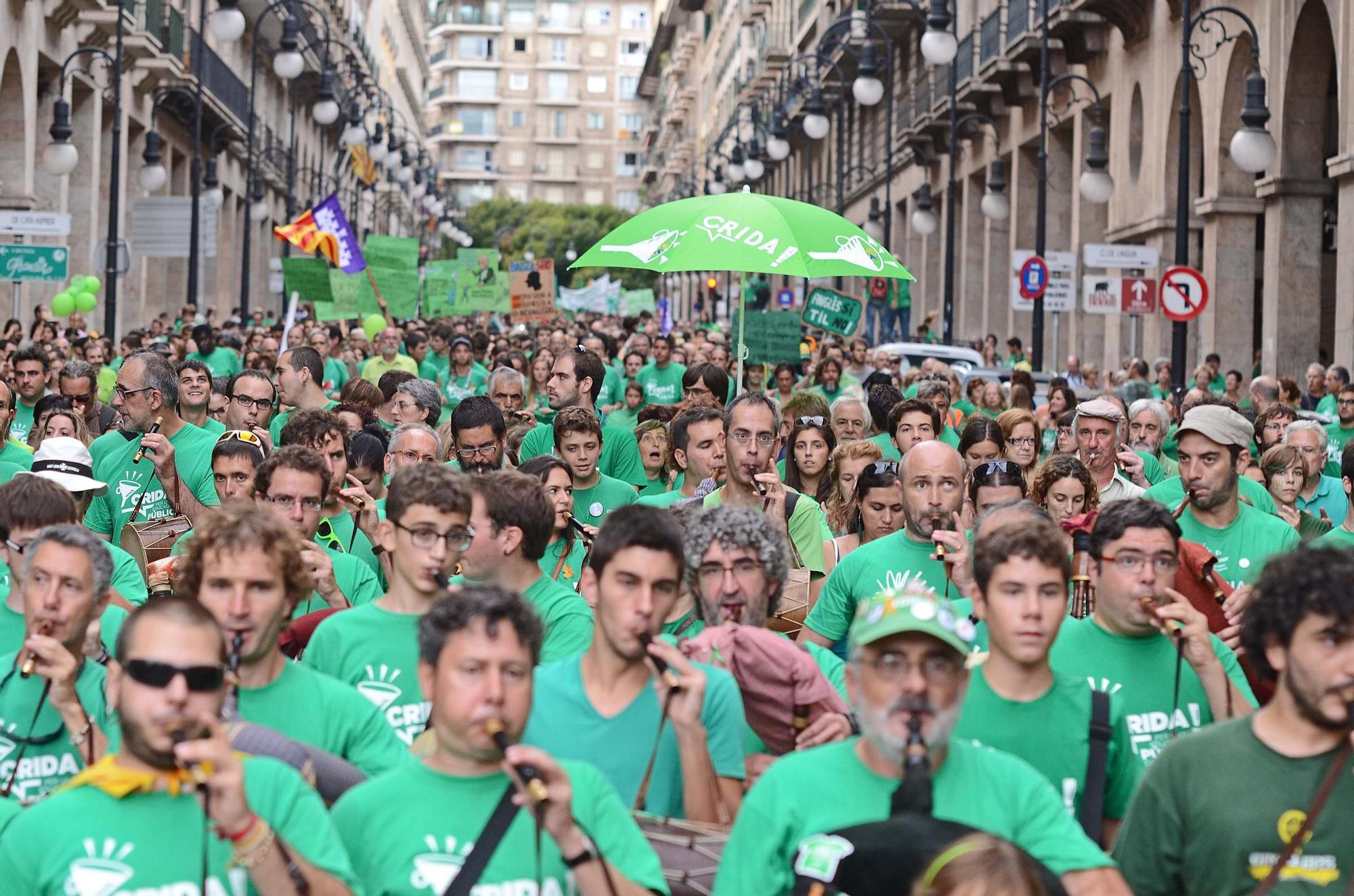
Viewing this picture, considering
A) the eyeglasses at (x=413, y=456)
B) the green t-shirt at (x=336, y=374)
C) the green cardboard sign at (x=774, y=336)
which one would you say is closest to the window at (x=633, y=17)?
the green t-shirt at (x=336, y=374)

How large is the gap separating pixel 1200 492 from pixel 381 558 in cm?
315

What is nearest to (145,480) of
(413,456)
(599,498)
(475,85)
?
(413,456)

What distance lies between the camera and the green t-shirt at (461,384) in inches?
737

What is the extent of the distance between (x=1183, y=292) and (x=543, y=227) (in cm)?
10866

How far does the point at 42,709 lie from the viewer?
18.5ft

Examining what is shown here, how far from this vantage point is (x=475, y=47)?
564ft

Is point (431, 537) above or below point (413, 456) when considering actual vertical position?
below

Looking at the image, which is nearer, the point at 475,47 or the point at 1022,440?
the point at 1022,440

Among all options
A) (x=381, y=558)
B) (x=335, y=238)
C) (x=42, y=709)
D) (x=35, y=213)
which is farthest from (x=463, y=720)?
(x=335, y=238)

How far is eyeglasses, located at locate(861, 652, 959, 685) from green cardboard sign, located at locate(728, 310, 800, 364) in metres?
14.8

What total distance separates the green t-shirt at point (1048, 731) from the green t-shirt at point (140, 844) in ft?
5.69

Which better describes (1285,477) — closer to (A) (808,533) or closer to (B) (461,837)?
(A) (808,533)

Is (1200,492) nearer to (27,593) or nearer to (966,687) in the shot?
(966,687)

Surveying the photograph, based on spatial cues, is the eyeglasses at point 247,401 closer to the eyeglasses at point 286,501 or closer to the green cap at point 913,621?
the eyeglasses at point 286,501
